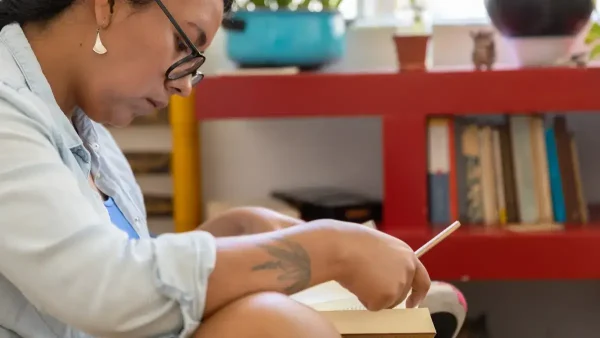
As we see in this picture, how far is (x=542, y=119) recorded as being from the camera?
157 cm

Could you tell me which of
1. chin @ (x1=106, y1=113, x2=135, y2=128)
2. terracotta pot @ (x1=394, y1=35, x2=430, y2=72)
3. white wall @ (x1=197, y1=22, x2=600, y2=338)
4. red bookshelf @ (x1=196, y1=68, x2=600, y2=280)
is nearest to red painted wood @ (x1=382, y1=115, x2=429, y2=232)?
red bookshelf @ (x1=196, y1=68, x2=600, y2=280)

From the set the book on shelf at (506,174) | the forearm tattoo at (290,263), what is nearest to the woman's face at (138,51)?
the forearm tattoo at (290,263)

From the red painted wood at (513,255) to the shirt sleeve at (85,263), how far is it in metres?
0.79

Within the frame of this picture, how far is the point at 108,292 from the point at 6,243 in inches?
4.4

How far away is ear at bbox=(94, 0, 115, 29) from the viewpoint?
86 cm

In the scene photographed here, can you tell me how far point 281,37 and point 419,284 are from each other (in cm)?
87

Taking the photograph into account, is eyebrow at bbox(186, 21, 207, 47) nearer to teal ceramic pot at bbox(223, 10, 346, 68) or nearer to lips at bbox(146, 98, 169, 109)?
lips at bbox(146, 98, 169, 109)

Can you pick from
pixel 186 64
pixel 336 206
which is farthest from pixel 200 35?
pixel 336 206

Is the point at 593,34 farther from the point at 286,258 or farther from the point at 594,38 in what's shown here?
the point at 286,258

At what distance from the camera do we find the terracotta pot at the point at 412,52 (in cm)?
151

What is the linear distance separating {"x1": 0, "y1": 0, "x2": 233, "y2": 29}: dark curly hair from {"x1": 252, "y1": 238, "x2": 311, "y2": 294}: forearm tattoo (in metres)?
0.34

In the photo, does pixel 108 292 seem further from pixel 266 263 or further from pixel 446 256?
pixel 446 256

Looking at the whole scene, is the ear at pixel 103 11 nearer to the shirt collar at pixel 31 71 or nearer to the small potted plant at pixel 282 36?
the shirt collar at pixel 31 71

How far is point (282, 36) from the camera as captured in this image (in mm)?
1558
